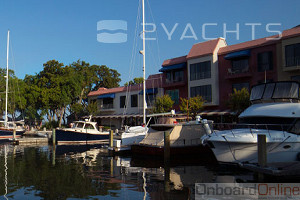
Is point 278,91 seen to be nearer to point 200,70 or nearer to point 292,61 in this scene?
point 292,61

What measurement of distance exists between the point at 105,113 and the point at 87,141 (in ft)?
54.3

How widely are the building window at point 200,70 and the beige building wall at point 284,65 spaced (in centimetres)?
808

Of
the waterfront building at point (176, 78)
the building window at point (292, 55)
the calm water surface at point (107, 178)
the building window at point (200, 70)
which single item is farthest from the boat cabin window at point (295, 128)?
the waterfront building at point (176, 78)

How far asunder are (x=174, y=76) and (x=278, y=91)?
75.3 ft

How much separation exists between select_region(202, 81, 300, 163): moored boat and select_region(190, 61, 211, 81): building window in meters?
17.5

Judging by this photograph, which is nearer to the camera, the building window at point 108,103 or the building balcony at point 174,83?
the building balcony at point 174,83

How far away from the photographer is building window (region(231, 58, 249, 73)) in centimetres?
3359

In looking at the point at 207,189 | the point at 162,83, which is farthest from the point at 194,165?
the point at 162,83

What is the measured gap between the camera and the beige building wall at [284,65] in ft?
96.8

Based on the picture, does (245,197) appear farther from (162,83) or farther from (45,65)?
(45,65)

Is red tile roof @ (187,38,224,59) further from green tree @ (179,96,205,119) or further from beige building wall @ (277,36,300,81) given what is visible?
beige building wall @ (277,36,300,81)

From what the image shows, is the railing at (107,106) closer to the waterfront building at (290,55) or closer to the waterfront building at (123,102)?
the waterfront building at (123,102)

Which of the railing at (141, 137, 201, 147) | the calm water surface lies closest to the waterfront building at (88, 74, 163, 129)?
the railing at (141, 137, 201, 147)

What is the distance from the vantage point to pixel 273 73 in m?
31.5
